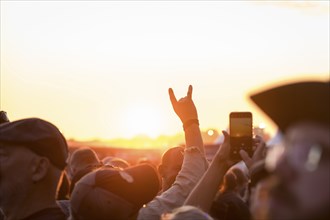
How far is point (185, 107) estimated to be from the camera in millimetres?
5328

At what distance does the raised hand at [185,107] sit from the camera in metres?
5.30

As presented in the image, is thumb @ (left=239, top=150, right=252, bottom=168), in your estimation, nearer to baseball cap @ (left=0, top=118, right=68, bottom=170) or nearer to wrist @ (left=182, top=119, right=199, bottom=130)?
wrist @ (left=182, top=119, right=199, bottom=130)

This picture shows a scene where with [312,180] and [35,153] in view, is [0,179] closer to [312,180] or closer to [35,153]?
[35,153]

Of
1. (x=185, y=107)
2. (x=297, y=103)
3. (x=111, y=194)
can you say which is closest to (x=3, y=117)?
(x=185, y=107)

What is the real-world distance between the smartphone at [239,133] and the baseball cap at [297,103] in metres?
2.79

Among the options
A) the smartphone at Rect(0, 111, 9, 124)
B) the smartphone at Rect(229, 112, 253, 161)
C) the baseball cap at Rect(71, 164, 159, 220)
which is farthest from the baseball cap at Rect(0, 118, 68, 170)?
the smartphone at Rect(0, 111, 9, 124)

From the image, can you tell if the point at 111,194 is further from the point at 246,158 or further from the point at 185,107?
Result: the point at 185,107

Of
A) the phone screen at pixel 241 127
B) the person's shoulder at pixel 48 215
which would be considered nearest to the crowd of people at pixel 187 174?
the person's shoulder at pixel 48 215

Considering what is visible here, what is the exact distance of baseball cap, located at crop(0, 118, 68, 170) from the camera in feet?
13.6

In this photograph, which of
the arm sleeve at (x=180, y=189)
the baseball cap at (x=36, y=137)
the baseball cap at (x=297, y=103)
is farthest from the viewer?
the arm sleeve at (x=180, y=189)

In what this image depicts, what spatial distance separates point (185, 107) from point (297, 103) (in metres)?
3.61

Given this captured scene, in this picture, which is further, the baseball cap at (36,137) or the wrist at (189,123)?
the wrist at (189,123)

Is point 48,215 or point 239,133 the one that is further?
point 239,133

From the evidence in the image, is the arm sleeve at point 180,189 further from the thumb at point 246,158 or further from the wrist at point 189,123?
the thumb at point 246,158
